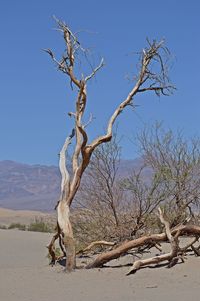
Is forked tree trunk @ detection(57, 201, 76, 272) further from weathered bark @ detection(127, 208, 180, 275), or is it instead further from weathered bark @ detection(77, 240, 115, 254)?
weathered bark @ detection(77, 240, 115, 254)

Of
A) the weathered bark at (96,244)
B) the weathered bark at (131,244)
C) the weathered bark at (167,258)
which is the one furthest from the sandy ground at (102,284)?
the weathered bark at (96,244)

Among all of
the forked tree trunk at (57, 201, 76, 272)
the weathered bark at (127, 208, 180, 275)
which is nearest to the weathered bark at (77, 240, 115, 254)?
the forked tree trunk at (57, 201, 76, 272)

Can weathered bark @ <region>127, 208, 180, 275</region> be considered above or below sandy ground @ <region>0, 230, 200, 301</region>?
above

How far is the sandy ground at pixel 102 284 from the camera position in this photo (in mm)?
10039

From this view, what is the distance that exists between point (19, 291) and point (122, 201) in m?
8.15

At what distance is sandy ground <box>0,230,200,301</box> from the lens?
32.9 ft

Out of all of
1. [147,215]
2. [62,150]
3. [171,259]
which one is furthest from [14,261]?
[171,259]

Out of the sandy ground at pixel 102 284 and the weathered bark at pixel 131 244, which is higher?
the weathered bark at pixel 131 244

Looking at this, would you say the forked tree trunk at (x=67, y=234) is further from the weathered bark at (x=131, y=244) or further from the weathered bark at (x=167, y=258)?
the weathered bark at (x=167, y=258)

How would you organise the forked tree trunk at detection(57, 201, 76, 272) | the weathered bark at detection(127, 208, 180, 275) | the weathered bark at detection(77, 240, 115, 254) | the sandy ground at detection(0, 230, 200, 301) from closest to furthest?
the sandy ground at detection(0, 230, 200, 301)
the weathered bark at detection(127, 208, 180, 275)
the forked tree trunk at detection(57, 201, 76, 272)
the weathered bark at detection(77, 240, 115, 254)

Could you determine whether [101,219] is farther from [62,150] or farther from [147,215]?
[62,150]

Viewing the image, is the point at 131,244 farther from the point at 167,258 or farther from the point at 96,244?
the point at 96,244

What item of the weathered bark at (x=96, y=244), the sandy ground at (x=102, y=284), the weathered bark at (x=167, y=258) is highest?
the weathered bark at (x=96, y=244)

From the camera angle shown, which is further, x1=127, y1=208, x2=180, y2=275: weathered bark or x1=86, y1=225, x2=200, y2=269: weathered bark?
x1=86, y1=225, x2=200, y2=269: weathered bark
